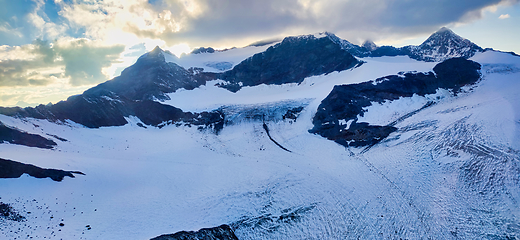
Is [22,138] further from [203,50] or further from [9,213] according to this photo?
[203,50]

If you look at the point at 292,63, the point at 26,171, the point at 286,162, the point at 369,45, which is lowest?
the point at 286,162

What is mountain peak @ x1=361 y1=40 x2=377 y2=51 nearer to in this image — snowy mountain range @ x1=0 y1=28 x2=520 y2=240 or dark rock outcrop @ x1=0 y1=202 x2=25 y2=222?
snowy mountain range @ x1=0 y1=28 x2=520 y2=240

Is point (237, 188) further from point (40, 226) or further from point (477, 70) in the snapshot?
point (477, 70)

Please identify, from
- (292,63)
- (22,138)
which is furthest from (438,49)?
(22,138)

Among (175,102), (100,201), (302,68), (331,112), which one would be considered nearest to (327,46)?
(302,68)

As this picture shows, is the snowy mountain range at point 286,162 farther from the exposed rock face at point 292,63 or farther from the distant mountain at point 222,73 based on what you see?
→ the exposed rock face at point 292,63

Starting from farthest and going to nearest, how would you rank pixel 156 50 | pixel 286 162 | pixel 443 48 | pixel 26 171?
1. pixel 443 48
2. pixel 156 50
3. pixel 286 162
4. pixel 26 171

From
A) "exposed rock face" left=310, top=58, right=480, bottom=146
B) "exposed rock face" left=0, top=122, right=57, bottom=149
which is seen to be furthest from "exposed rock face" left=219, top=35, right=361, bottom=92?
"exposed rock face" left=0, top=122, right=57, bottom=149
